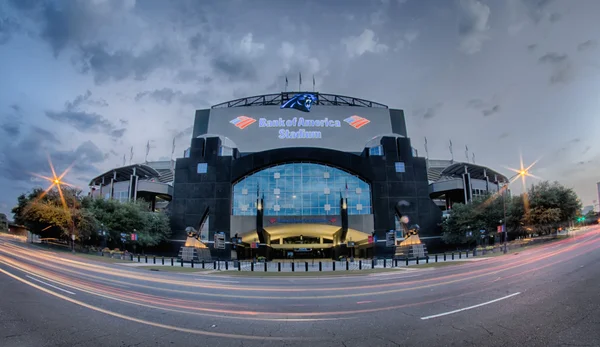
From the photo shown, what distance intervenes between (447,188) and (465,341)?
7584 centimetres

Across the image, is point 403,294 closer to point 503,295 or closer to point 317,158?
point 503,295

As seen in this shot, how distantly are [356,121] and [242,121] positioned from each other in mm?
27571

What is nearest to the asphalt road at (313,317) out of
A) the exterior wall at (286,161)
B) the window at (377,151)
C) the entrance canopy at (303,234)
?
the exterior wall at (286,161)

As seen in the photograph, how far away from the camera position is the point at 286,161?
64062mm

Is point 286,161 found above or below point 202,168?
above

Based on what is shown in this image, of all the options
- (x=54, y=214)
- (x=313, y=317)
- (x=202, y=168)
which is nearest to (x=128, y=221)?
(x=54, y=214)

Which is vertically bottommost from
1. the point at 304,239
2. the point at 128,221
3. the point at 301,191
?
the point at 304,239

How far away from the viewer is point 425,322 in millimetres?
8148

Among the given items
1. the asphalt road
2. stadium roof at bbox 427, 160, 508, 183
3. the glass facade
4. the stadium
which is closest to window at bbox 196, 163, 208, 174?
the stadium

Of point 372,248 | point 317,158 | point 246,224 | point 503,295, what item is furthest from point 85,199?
point 503,295

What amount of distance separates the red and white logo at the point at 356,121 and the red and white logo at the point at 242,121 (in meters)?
22.9

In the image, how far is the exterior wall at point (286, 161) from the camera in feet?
200

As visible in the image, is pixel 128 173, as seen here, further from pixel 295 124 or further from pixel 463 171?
pixel 463 171

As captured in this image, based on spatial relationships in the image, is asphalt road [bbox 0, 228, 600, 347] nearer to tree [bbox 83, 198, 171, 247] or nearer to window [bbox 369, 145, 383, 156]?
tree [bbox 83, 198, 171, 247]
